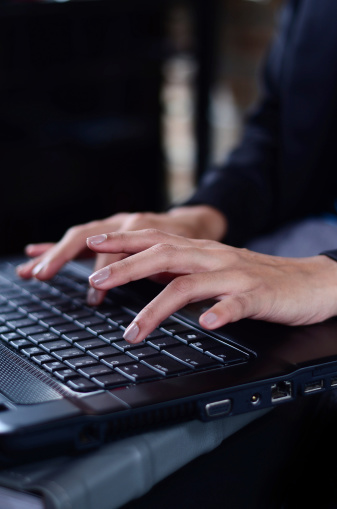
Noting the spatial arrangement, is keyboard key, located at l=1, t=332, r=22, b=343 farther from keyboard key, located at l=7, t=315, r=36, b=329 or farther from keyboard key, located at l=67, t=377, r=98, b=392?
keyboard key, located at l=67, t=377, r=98, b=392

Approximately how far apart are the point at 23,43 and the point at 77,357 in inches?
68.0

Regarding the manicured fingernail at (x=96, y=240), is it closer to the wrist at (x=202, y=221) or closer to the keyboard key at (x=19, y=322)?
the keyboard key at (x=19, y=322)

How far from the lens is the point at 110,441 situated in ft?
1.62

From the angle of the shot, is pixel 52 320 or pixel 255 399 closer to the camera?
pixel 255 399

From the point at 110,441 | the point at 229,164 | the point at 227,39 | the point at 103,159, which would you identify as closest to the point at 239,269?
the point at 110,441

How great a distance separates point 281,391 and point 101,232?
37 centimetres

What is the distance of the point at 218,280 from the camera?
656 millimetres

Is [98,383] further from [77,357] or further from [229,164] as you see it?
[229,164]

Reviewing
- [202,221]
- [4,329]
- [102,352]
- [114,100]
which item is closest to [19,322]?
[4,329]

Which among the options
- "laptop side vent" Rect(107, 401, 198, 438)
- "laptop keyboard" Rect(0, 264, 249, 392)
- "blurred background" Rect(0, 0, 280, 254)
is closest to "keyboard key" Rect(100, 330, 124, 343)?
"laptop keyboard" Rect(0, 264, 249, 392)

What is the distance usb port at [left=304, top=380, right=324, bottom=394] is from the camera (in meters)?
0.58

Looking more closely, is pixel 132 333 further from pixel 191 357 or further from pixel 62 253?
pixel 62 253

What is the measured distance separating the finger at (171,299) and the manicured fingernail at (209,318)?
0.10 feet

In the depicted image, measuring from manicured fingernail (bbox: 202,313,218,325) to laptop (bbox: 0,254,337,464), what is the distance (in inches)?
0.9
